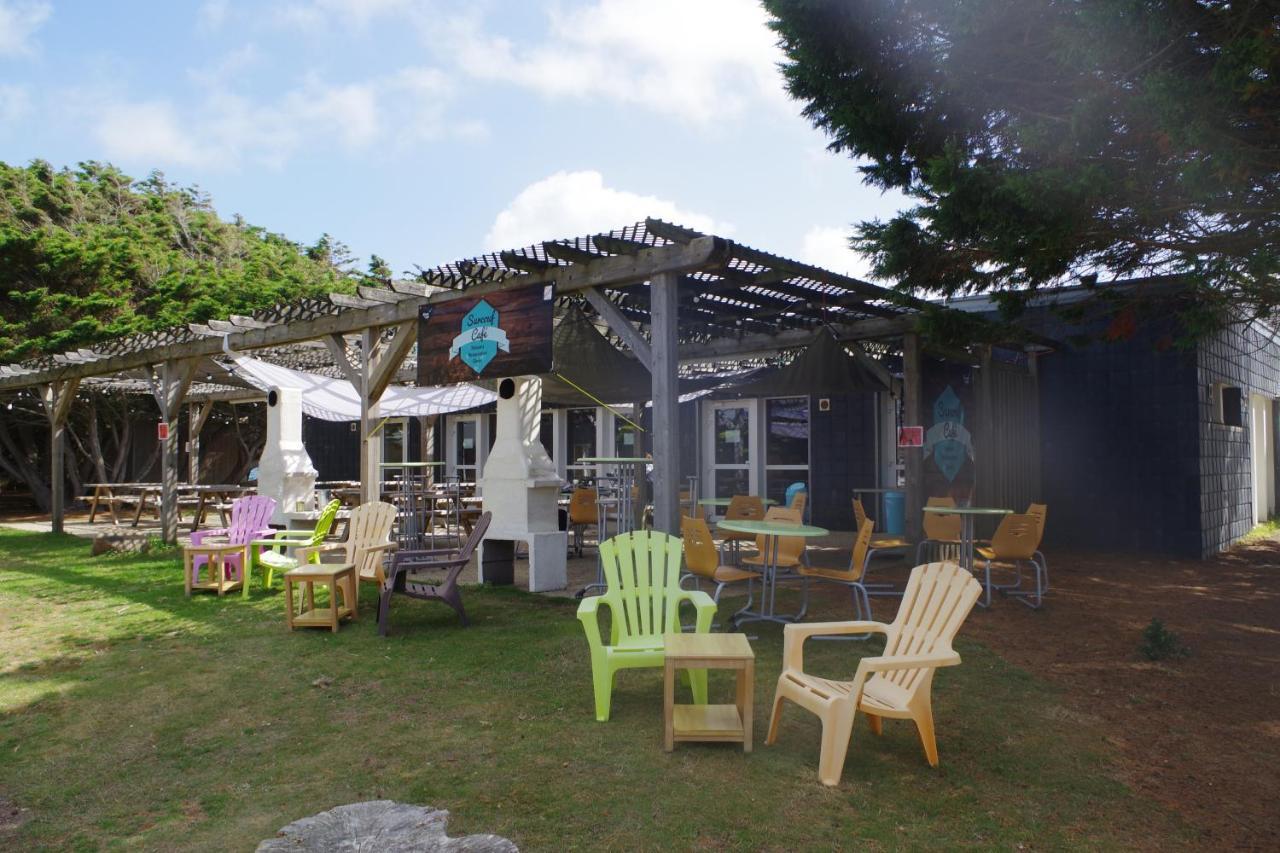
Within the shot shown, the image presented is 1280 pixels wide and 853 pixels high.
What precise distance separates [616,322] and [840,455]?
236 inches

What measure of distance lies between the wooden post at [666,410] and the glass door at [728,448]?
6.40 metres

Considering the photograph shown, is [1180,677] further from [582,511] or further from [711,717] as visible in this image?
[582,511]

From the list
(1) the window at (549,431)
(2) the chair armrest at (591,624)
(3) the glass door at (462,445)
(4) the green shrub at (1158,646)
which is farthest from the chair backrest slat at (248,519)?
(3) the glass door at (462,445)

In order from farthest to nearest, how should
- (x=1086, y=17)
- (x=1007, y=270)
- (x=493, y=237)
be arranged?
(x=493, y=237), (x=1007, y=270), (x=1086, y=17)

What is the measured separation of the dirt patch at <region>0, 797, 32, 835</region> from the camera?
8.50ft

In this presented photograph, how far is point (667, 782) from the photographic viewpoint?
2871 mm

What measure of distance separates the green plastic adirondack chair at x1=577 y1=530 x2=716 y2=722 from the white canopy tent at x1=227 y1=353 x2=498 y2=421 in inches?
220

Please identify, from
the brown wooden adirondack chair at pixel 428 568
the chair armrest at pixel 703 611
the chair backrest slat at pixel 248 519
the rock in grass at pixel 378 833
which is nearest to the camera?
the rock in grass at pixel 378 833

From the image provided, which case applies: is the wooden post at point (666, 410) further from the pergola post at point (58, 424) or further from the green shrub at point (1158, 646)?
the pergola post at point (58, 424)

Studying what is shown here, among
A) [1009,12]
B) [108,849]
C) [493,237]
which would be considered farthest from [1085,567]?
[493,237]

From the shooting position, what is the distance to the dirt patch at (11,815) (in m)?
2.59

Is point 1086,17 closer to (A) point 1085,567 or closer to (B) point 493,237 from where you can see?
(A) point 1085,567

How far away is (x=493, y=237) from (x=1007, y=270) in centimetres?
2042

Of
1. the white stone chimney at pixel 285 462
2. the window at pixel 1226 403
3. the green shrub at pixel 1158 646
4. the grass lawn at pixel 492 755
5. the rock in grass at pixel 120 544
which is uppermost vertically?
the window at pixel 1226 403
